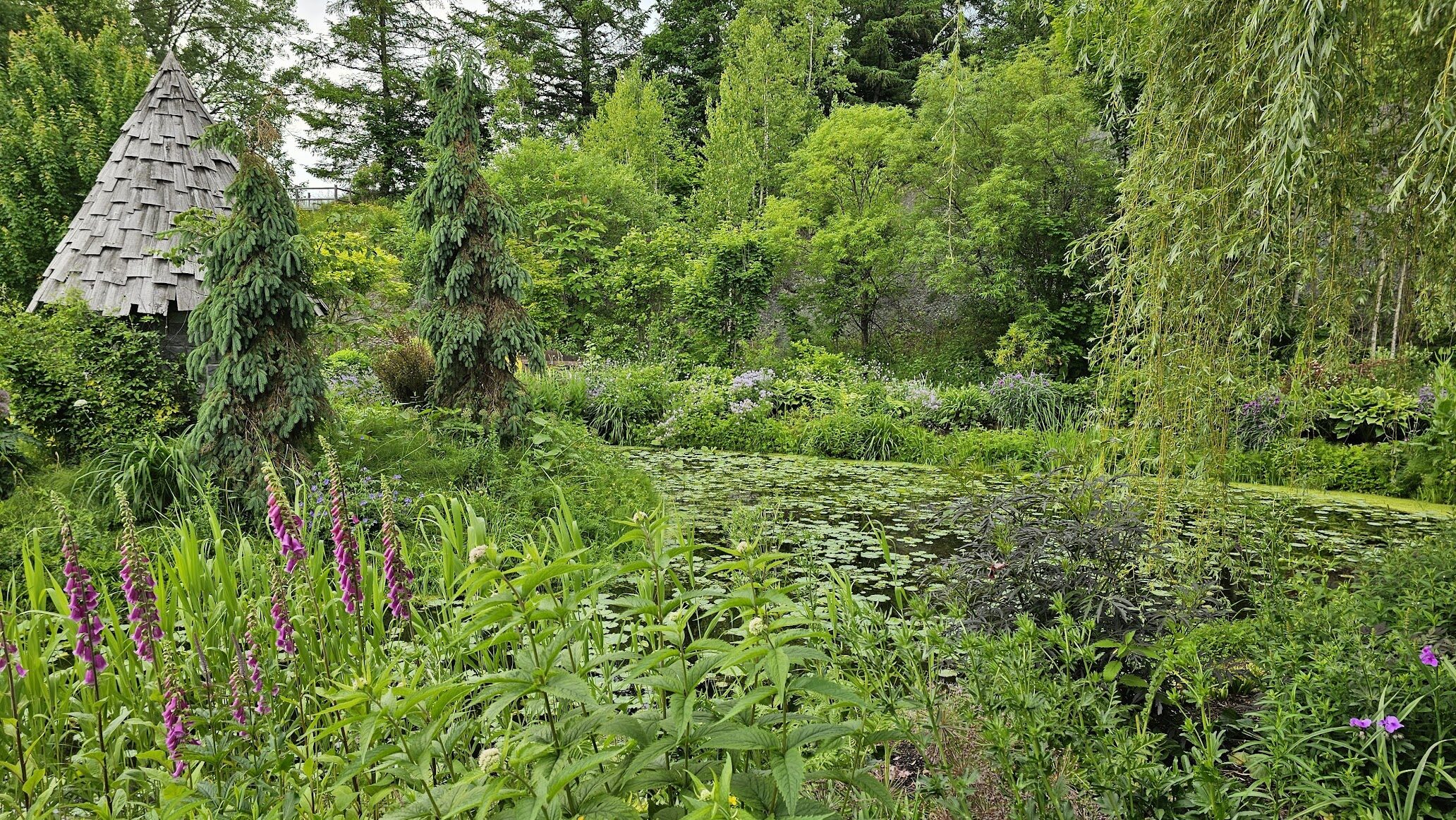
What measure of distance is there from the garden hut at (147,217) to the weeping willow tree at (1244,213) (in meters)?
6.05

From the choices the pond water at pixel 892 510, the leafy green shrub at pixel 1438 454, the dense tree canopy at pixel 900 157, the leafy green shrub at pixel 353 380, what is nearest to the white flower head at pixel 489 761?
the pond water at pixel 892 510

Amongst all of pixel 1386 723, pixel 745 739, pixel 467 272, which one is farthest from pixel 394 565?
pixel 467 272

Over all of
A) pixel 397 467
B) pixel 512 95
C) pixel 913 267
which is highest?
pixel 512 95

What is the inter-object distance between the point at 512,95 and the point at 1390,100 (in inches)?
764

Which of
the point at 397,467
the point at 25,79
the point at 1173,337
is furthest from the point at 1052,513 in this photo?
the point at 25,79

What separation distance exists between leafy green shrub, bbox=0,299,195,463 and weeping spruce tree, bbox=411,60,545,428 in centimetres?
186

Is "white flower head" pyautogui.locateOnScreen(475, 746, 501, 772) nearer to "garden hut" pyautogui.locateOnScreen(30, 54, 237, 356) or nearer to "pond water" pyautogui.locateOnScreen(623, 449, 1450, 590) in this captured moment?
"pond water" pyautogui.locateOnScreen(623, 449, 1450, 590)

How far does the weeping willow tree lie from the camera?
233 cm

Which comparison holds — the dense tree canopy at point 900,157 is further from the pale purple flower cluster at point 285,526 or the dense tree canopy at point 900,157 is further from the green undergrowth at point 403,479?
the pale purple flower cluster at point 285,526

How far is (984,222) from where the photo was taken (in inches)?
488

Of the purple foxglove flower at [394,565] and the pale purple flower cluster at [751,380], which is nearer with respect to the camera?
the purple foxglove flower at [394,565]

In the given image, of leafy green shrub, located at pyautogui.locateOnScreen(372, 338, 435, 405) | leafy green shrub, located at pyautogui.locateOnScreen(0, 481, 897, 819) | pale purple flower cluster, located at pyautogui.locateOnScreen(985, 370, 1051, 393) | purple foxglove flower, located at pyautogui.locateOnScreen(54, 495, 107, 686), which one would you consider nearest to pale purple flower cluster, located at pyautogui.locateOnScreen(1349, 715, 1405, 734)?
leafy green shrub, located at pyautogui.locateOnScreen(0, 481, 897, 819)

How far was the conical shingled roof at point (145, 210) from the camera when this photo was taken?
17.6 ft

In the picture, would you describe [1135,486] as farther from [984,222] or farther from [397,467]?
[984,222]
